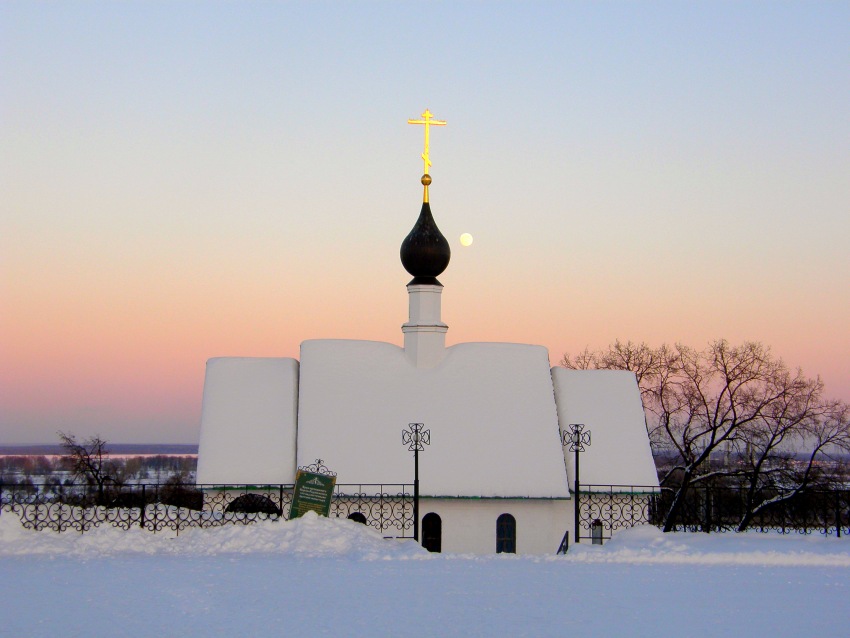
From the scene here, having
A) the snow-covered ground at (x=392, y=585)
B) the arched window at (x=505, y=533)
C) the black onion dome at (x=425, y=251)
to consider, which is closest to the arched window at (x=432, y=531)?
the arched window at (x=505, y=533)

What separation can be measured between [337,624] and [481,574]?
3.92 m

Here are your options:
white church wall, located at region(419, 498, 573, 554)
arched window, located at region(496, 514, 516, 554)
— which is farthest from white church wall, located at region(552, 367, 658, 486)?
arched window, located at region(496, 514, 516, 554)

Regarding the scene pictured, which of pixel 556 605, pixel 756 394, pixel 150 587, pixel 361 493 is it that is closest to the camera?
pixel 556 605

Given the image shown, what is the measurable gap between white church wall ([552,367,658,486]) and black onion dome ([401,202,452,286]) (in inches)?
156

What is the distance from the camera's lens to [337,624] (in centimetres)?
981

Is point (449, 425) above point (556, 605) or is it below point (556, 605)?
above

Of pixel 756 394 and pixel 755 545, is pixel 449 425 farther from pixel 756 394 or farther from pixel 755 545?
pixel 756 394

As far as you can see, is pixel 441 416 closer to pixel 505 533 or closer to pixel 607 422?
pixel 505 533

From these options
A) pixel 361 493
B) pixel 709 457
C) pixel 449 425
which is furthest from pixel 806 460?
pixel 361 493

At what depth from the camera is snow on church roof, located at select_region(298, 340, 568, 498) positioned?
1978 centimetres

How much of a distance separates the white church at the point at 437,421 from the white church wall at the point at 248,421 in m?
0.03

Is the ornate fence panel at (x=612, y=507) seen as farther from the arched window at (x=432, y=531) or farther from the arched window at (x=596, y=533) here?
the arched window at (x=432, y=531)

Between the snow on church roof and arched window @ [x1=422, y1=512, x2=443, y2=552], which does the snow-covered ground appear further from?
arched window @ [x1=422, y1=512, x2=443, y2=552]

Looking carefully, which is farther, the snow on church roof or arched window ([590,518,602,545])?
arched window ([590,518,602,545])
